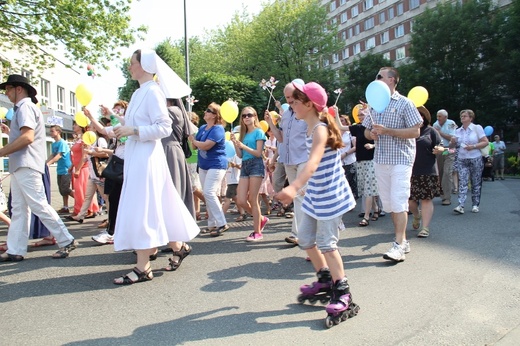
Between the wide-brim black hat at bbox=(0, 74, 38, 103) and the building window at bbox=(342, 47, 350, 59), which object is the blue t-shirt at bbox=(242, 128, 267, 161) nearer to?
the wide-brim black hat at bbox=(0, 74, 38, 103)

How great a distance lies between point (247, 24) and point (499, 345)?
48.9 metres

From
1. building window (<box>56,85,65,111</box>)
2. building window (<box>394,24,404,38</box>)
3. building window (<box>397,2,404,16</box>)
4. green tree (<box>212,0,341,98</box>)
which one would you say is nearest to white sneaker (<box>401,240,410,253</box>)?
green tree (<box>212,0,341,98</box>)

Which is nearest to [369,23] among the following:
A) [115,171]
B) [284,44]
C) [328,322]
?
[284,44]

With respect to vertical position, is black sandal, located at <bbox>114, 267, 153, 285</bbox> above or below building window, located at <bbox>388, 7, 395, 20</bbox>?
below

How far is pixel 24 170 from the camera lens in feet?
17.7

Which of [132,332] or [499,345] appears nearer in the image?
[499,345]

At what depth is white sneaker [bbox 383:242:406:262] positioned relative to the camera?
5.08m

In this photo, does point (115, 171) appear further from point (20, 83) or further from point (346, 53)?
point (346, 53)

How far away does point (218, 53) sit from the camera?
169 feet

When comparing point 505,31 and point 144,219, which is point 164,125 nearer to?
point 144,219

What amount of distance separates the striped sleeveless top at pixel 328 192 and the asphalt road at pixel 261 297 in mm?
798

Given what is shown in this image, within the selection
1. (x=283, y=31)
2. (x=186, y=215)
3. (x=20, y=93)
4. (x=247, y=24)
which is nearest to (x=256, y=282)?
(x=186, y=215)

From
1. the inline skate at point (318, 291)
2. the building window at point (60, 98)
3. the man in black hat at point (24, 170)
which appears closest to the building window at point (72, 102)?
the building window at point (60, 98)

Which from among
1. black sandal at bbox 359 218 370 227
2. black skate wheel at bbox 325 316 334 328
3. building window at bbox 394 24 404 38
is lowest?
black skate wheel at bbox 325 316 334 328
